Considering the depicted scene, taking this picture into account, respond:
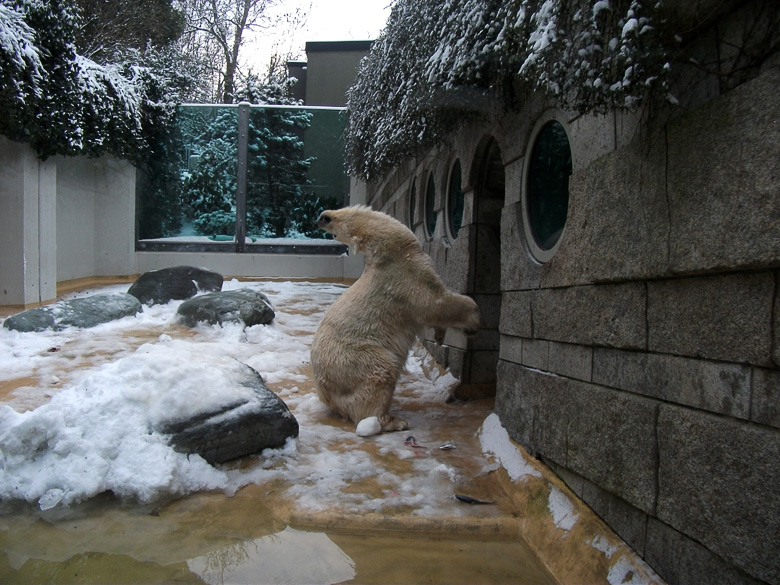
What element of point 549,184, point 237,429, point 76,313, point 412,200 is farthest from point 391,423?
point 76,313

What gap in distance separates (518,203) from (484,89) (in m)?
0.83

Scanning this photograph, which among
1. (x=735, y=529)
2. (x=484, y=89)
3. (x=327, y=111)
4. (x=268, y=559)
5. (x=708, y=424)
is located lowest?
(x=268, y=559)

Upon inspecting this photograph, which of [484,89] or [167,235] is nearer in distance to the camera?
[484,89]

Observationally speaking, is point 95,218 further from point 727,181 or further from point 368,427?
point 727,181

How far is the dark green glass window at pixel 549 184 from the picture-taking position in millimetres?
3082

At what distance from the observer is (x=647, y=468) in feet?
6.53

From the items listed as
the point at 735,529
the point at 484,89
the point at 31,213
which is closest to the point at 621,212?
the point at 735,529

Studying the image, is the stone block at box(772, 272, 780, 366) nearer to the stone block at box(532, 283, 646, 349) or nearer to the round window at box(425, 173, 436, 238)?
the stone block at box(532, 283, 646, 349)

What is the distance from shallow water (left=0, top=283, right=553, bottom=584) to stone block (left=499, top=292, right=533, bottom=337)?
86 centimetres

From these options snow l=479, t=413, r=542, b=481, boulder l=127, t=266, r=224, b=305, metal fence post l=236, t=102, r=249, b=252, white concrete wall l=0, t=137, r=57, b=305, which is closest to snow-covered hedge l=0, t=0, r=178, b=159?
white concrete wall l=0, t=137, r=57, b=305

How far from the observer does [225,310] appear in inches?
279

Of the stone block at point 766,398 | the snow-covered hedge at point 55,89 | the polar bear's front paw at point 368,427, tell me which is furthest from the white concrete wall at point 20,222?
the stone block at point 766,398

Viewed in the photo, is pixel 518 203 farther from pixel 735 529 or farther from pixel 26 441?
pixel 26 441

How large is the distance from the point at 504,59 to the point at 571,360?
5.41 ft
